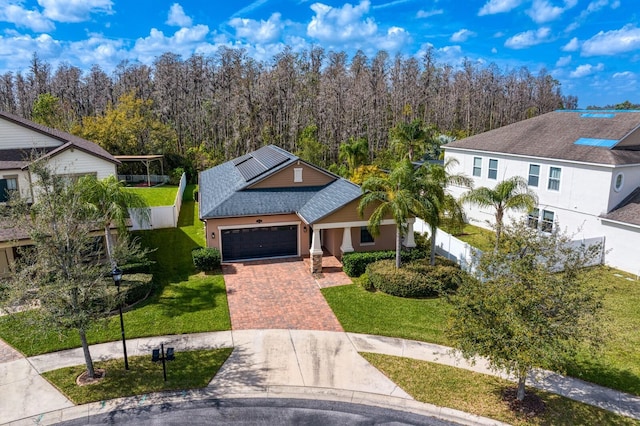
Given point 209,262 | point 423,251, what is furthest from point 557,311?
point 209,262

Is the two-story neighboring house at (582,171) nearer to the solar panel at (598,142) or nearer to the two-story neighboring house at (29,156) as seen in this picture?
the solar panel at (598,142)

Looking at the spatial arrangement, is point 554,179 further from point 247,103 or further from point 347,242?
point 247,103

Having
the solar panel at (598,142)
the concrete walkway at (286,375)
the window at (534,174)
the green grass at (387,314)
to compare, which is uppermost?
the solar panel at (598,142)

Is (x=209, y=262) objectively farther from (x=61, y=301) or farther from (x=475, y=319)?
(x=475, y=319)

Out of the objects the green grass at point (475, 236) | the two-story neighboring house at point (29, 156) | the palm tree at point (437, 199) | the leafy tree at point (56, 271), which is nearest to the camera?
the leafy tree at point (56, 271)

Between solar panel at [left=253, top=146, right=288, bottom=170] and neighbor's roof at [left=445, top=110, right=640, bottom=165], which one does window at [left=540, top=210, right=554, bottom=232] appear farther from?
solar panel at [left=253, top=146, right=288, bottom=170]

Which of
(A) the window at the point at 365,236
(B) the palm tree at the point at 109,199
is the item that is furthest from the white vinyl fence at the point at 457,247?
(B) the palm tree at the point at 109,199
